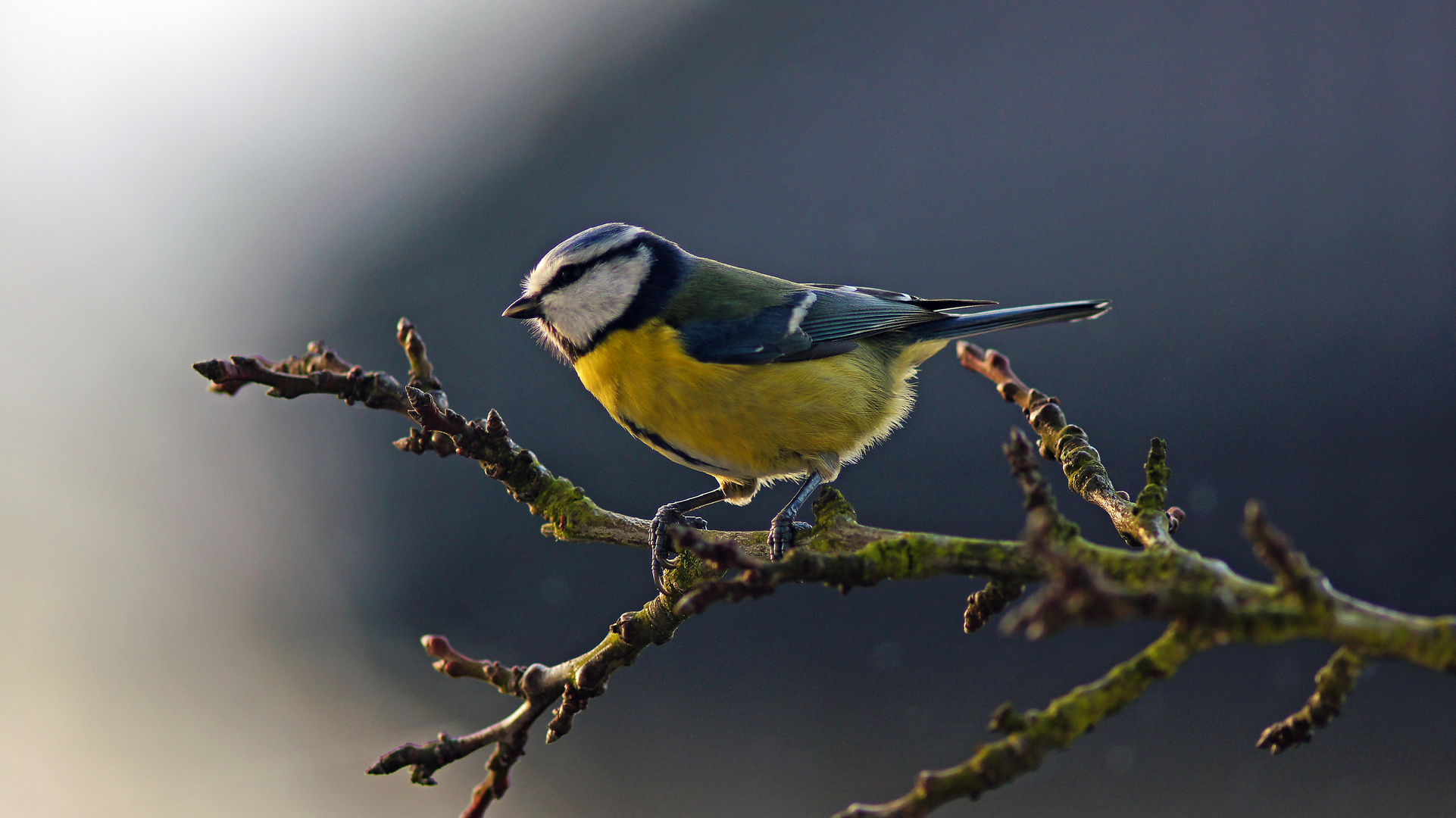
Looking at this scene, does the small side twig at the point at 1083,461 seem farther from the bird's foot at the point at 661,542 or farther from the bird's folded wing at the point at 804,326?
the bird's foot at the point at 661,542

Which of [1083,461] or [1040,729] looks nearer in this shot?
[1040,729]

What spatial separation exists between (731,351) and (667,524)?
0.34 metres

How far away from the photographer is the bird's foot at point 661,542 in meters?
1.46

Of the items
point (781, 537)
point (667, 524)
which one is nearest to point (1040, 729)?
point (781, 537)

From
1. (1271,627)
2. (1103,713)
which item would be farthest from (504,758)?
(1271,627)

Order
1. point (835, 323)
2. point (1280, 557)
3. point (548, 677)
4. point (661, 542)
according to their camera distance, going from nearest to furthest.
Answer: point (1280, 557), point (548, 677), point (661, 542), point (835, 323)

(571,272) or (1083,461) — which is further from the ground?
(571,272)

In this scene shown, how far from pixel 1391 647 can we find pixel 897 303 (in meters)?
1.37

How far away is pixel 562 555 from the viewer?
335 cm

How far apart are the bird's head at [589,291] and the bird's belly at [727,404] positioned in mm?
47

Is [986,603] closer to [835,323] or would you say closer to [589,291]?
[835,323]

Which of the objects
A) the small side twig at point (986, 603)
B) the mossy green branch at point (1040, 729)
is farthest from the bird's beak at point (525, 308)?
the mossy green branch at point (1040, 729)

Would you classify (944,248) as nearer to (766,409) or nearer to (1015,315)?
(1015,315)

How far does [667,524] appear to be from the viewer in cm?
159
